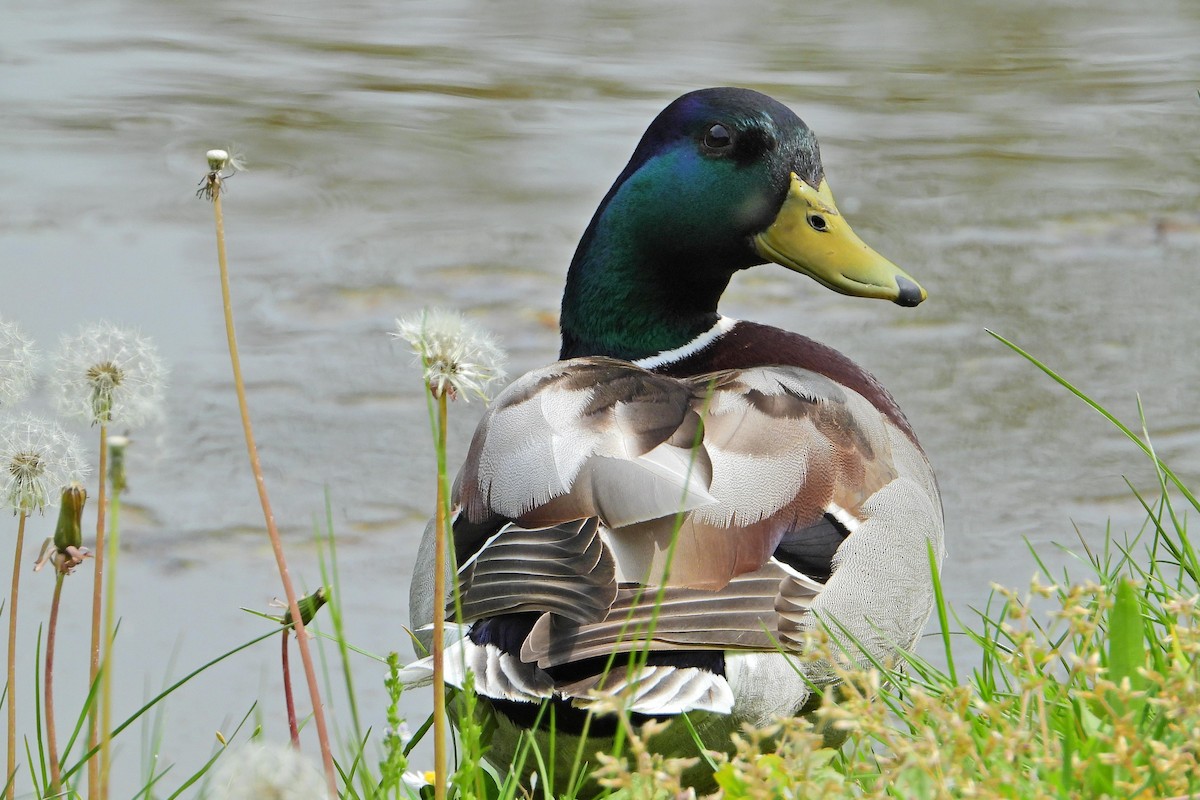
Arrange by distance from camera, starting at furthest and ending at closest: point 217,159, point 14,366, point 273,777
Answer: point 14,366 < point 217,159 < point 273,777

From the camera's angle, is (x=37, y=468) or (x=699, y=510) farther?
(x=699, y=510)

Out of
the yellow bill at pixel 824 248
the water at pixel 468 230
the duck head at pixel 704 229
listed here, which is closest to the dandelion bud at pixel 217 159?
the water at pixel 468 230

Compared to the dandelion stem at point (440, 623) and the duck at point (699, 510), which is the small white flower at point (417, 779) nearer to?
the duck at point (699, 510)

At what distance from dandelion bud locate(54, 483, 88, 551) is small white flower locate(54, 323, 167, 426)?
86mm

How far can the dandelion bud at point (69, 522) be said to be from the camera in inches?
67.8

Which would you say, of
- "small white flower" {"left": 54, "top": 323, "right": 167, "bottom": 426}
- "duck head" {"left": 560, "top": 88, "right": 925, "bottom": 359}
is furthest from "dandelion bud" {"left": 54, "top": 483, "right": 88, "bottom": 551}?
"duck head" {"left": 560, "top": 88, "right": 925, "bottom": 359}

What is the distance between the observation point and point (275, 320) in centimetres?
509

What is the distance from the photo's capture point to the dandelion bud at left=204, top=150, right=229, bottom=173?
5.15ft

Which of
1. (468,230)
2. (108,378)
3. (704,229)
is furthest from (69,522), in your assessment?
(468,230)

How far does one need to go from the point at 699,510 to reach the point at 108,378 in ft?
2.95

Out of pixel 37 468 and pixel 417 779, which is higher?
pixel 37 468

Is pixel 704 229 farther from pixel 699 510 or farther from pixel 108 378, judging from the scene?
pixel 108 378

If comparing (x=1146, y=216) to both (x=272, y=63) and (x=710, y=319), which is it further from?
(x=272, y=63)

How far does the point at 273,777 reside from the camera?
1331 mm
